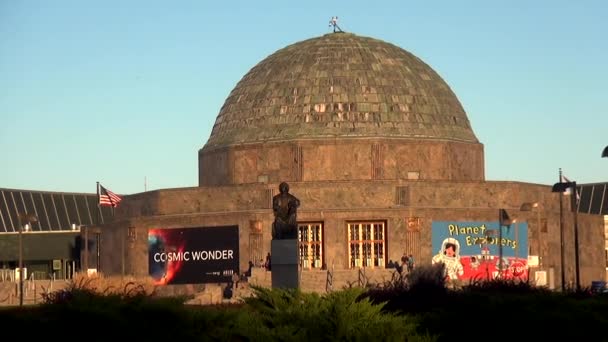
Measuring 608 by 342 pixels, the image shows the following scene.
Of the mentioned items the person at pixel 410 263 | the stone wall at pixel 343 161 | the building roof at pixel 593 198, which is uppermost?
the stone wall at pixel 343 161

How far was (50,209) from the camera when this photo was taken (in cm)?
6275

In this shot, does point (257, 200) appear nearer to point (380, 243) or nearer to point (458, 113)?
point (380, 243)

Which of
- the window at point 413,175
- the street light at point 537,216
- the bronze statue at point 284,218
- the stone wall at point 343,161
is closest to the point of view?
the bronze statue at point 284,218

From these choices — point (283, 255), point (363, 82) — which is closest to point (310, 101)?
point (363, 82)

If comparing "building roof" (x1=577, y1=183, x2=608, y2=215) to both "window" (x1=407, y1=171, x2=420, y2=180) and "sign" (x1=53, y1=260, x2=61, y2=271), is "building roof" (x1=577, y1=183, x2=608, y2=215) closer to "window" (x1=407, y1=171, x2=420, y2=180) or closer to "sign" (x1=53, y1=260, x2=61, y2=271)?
"window" (x1=407, y1=171, x2=420, y2=180)

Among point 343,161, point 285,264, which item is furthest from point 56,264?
point 285,264

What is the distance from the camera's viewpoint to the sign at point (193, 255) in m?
43.1

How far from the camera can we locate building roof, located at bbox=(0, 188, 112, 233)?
6012cm

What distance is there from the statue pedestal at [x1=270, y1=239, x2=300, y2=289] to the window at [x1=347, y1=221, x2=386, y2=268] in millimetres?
16377

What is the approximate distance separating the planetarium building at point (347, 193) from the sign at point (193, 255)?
43 millimetres

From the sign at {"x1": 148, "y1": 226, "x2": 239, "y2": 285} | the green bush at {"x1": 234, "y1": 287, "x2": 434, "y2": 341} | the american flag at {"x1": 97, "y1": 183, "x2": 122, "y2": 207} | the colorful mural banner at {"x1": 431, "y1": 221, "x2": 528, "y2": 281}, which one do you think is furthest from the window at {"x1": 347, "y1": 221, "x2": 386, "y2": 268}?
the green bush at {"x1": 234, "y1": 287, "x2": 434, "y2": 341}

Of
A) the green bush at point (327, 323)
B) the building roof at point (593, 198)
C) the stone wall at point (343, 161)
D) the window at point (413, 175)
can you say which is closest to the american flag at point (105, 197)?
the stone wall at point (343, 161)

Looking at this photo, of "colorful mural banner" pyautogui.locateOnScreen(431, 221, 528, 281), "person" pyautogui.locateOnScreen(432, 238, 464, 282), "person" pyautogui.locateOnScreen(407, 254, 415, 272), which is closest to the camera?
"person" pyautogui.locateOnScreen(407, 254, 415, 272)

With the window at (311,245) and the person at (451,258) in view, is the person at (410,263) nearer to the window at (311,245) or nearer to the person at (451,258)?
the person at (451,258)
